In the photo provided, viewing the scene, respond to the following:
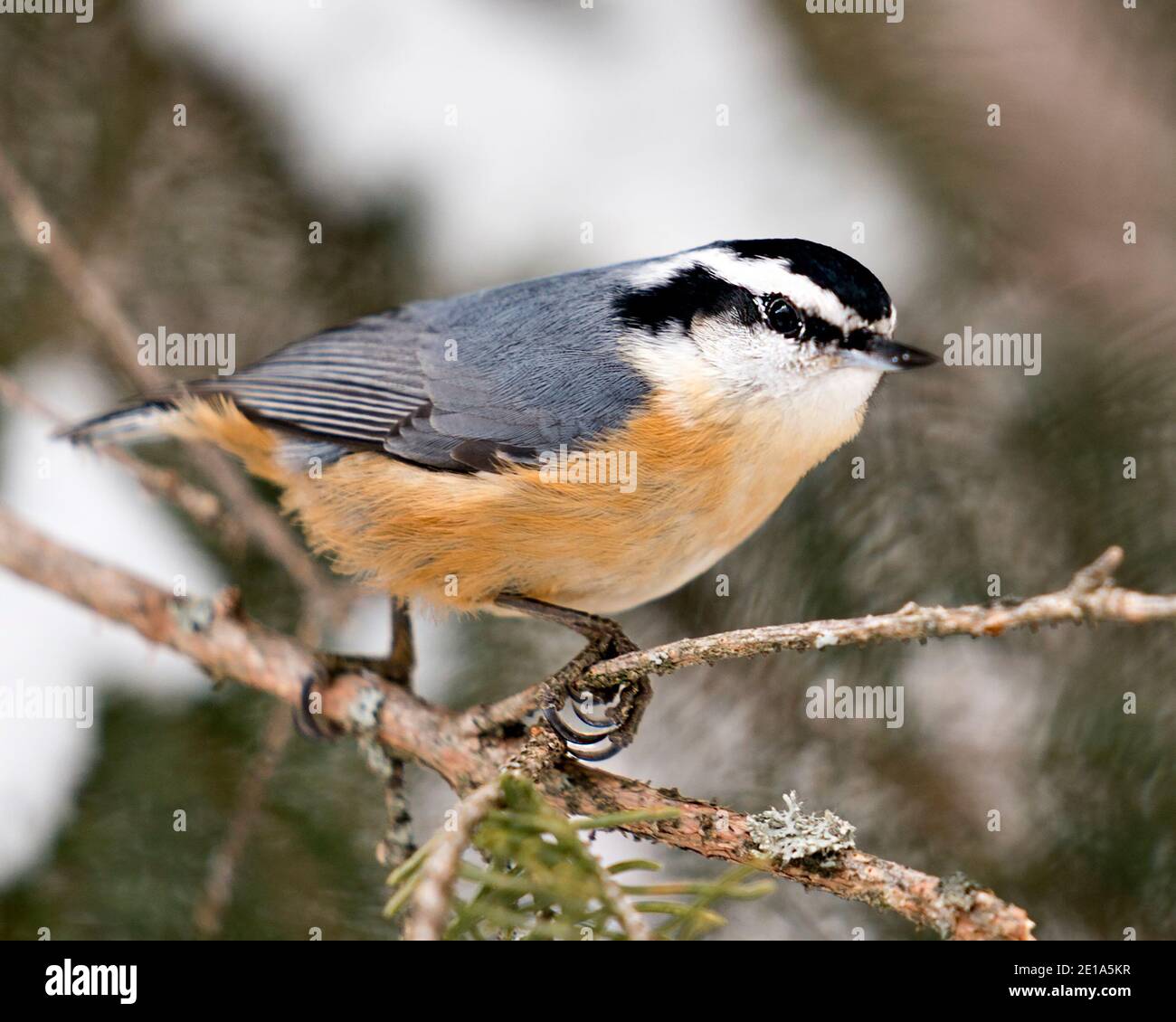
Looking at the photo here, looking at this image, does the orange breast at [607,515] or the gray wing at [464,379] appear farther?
the gray wing at [464,379]

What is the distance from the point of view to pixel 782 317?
71.2 inches

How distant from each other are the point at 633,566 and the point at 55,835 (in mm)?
1116

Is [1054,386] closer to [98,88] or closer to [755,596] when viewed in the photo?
[755,596]

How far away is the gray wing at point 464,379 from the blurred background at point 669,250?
0.29m

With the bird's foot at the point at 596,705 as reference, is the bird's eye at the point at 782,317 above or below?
above

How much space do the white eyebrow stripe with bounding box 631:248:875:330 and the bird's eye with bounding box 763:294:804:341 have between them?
13mm

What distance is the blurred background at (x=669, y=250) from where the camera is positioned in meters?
1.77

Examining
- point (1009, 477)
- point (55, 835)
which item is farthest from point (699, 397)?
point (55, 835)
